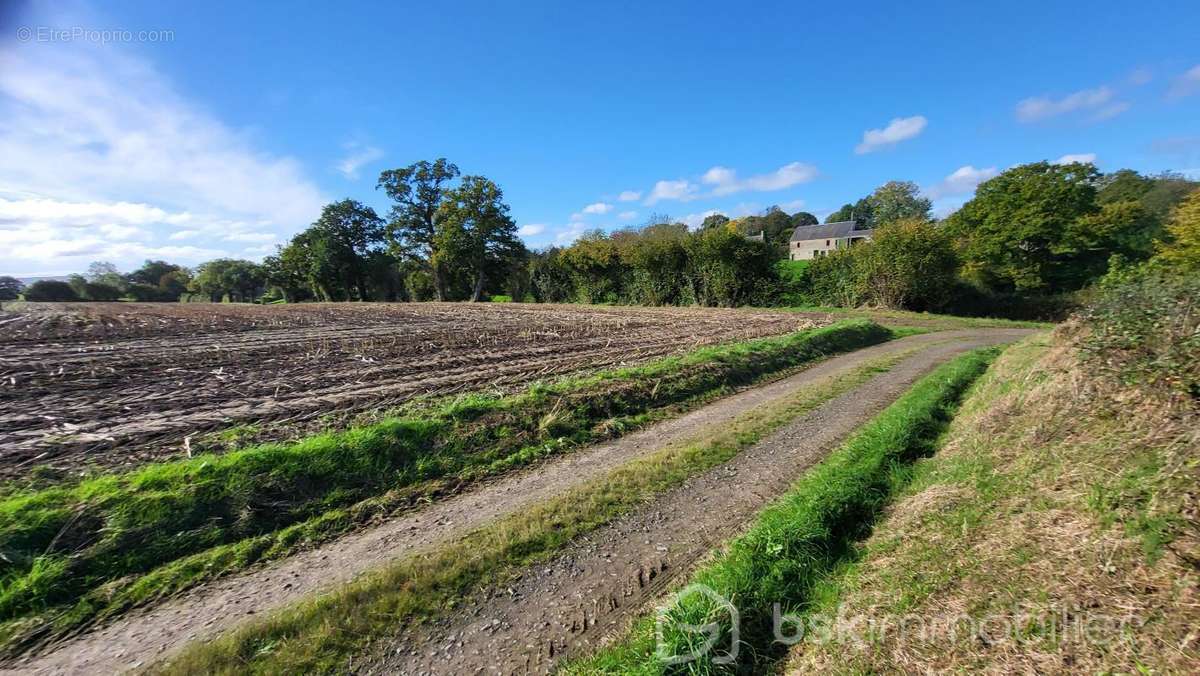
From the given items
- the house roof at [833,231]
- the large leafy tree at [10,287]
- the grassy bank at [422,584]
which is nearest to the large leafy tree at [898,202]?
the house roof at [833,231]

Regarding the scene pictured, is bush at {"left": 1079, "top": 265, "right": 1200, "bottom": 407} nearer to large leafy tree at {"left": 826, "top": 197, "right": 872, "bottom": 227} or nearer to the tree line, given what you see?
the tree line

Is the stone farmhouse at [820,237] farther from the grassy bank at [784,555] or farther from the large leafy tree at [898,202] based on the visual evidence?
the grassy bank at [784,555]

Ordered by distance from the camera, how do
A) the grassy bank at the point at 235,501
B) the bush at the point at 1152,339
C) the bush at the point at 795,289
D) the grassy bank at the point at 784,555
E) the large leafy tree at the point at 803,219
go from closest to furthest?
the grassy bank at the point at 784,555
the bush at the point at 1152,339
the grassy bank at the point at 235,501
the bush at the point at 795,289
the large leafy tree at the point at 803,219

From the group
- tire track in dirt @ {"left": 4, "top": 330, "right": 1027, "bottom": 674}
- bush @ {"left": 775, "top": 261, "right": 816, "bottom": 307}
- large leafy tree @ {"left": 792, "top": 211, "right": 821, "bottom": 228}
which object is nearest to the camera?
tire track in dirt @ {"left": 4, "top": 330, "right": 1027, "bottom": 674}

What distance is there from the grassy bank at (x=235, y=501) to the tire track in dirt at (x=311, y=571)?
0.94ft

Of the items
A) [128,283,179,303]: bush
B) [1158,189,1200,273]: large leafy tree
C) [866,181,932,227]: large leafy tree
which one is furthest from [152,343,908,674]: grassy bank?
[128,283,179,303]: bush

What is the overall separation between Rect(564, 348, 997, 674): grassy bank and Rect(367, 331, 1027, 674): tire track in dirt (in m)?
0.26

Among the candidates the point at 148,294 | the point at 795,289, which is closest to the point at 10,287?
the point at 148,294

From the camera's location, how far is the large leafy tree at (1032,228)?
2759 centimetres

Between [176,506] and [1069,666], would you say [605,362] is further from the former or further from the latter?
[1069,666]

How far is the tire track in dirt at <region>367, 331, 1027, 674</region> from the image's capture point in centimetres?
312

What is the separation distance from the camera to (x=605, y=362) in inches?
505

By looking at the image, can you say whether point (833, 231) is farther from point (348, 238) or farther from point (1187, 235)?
point (348, 238)

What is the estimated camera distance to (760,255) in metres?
35.3
